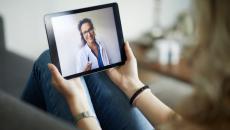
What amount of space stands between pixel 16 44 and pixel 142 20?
0.98 meters

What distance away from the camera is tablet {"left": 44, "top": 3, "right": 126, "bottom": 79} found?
0.83 meters

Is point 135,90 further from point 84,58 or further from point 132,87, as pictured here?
point 84,58

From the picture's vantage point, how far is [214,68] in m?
0.46

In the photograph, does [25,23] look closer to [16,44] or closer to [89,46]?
[16,44]

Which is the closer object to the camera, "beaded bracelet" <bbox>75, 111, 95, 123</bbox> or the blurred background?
"beaded bracelet" <bbox>75, 111, 95, 123</bbox>

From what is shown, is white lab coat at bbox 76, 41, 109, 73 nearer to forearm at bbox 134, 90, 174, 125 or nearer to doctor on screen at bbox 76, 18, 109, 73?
doctor on screen at bbox 76, 18, 109, 73

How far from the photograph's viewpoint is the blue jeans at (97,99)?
2.89 ft

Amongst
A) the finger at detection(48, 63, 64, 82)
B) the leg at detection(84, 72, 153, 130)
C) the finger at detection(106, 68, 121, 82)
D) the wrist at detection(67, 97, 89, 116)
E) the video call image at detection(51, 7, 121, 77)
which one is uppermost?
the video call image at detection(51, 7, 121, 77)

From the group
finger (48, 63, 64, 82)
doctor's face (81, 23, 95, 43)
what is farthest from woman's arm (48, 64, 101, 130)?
doctor's face (81, 23, 95, 43)

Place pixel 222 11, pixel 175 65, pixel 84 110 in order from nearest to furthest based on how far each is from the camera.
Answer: pixel 222 11
pixel 84 110
pixel 175 65

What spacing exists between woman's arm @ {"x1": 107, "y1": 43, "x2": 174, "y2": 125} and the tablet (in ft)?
0.08

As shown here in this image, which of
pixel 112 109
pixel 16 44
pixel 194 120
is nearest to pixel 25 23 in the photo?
pixel 16 44

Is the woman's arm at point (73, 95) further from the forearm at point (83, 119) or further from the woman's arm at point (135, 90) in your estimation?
the woman's arm at point (135, 90)

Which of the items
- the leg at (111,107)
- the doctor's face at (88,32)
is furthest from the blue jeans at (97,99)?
the doctor's face at (88,32)
